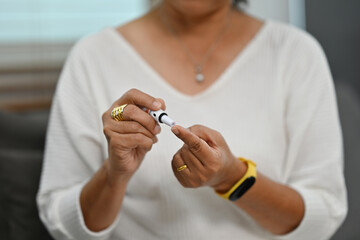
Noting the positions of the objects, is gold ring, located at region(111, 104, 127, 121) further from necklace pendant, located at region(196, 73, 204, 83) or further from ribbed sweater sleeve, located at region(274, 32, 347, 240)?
ribbed sweater sleeve, located at region(274, 32, 347, 240)

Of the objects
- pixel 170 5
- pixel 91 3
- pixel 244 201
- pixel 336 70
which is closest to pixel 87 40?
pixel 170 5

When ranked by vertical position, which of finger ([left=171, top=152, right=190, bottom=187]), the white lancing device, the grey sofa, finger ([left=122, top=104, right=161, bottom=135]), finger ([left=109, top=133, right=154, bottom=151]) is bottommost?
the grey sofa

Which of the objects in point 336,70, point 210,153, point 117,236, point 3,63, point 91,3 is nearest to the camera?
point 210,153

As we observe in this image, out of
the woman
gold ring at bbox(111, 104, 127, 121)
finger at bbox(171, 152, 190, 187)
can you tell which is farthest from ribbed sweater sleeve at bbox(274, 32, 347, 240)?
gold ring at bbox(111, 104, 127, 121)

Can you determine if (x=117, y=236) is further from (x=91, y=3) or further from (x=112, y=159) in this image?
(x=91, y=3)

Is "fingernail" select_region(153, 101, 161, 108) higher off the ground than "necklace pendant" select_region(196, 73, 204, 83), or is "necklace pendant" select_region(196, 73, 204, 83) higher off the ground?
"fingernail" select_region(153, 101, 161, 108)

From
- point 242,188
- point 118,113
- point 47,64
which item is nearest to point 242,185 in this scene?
point 242,188

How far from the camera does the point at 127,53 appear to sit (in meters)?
0.92

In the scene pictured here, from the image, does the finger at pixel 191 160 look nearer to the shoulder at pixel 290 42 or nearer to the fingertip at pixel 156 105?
the fingertip at pixel 156 105

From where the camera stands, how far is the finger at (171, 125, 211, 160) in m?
0.58

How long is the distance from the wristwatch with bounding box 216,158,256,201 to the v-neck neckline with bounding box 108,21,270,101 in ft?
0.52

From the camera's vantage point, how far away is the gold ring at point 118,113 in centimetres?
62

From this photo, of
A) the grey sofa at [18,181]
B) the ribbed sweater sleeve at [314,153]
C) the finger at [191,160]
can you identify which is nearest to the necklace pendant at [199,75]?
the ribbed sweater sleeve at [314,153]

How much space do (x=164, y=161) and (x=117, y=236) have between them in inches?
7.4
